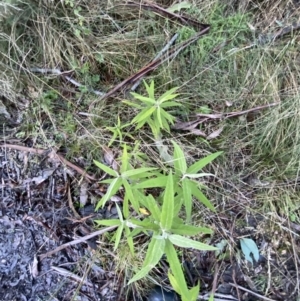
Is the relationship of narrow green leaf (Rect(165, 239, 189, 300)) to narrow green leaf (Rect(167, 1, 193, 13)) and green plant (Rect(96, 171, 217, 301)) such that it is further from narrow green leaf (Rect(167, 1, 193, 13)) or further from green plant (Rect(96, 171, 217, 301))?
narrow green leaf (Rect(167, 1, 193, 13))

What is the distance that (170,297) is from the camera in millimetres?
1295

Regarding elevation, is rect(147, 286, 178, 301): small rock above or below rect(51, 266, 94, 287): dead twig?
above

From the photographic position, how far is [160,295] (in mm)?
1293

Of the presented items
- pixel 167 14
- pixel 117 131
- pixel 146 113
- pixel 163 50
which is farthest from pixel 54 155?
pixel 167 14

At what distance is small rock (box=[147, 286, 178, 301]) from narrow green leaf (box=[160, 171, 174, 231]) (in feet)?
1.57

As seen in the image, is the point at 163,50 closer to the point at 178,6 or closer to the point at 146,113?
the point at 178,6

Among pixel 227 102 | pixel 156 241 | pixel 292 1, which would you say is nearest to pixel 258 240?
pixel 227 102

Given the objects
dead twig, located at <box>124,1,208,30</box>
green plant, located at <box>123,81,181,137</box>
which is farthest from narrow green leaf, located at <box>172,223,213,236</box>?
dead twig, located at <box>124,1,208,30</box>

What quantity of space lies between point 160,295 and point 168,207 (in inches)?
21.3

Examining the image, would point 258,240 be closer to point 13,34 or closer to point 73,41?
point 73,41

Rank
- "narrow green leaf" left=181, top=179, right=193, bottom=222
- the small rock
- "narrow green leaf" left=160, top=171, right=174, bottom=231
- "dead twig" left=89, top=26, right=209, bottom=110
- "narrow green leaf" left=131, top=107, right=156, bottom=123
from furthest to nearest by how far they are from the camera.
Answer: "dead twig" left=89, top=26, right=209, bottom=110
the small rock
"narrow green leaf" left=131, top=107, right=156, bottom=123
"narrow green leaf" left=181, top=179, right=193, bottom=222
"narrow green leaf" left=160, top=171, right=174, bottom=231

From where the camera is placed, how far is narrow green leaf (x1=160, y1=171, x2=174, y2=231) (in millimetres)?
861

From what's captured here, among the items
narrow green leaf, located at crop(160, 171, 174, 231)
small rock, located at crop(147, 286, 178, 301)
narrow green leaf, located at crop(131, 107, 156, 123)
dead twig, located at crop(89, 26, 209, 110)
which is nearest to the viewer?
narrow green leaf, located at crop(160, 171, 174, 231)

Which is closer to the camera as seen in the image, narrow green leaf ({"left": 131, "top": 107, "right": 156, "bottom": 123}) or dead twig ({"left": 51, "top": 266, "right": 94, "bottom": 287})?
narrow green leaf ({"left": 131, "top": 107, "right": 156, "bottom": 123})
